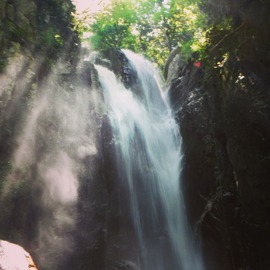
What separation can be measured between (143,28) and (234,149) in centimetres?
2034

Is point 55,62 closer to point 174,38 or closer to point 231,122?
point 231,122

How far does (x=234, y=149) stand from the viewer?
11.5 meters

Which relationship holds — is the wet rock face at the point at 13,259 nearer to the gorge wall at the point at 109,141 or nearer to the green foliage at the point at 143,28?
the gorge wall at the point at 109,141

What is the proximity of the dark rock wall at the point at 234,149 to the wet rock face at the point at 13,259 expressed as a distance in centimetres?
824

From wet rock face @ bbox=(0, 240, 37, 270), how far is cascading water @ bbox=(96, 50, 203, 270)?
9649mm

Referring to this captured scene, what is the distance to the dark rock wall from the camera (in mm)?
10625

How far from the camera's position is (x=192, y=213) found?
1402 cm

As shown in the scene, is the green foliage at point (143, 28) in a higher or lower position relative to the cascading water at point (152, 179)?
higher

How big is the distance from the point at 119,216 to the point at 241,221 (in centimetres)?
524

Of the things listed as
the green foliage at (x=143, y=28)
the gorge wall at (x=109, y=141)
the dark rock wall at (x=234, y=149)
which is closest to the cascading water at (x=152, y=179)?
the gorge wall at (x=109, y=141)

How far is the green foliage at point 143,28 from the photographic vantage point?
25281mm

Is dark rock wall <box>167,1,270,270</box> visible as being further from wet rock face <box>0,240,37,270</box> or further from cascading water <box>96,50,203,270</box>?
wet rock face <box>0,240,37,270</box>

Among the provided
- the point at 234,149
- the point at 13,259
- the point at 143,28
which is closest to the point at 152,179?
the point at 234,149

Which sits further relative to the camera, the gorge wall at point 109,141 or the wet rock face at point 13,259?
the gorge wall at point 109,141
